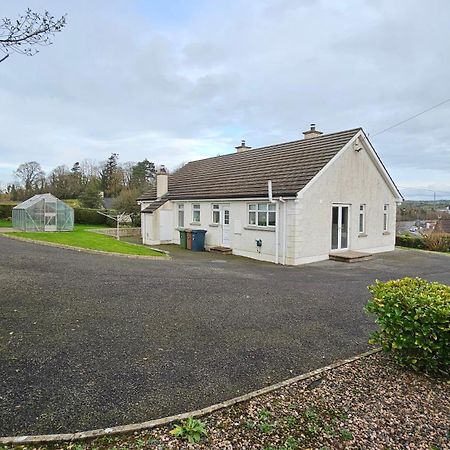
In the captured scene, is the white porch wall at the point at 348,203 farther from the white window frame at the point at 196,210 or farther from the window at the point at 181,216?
the window at the point at 181,216

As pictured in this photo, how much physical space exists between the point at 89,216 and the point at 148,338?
35144mm

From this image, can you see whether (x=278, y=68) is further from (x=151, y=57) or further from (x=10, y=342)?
(x=10, y=342)

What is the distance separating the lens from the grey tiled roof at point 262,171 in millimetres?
15828

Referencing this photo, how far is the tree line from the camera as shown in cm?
4962

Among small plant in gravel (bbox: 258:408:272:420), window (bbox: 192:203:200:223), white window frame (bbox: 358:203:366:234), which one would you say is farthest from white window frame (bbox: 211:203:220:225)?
small plant in gravel (bbox: 258:408:272:420)

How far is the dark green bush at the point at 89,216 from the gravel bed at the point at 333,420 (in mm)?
36703

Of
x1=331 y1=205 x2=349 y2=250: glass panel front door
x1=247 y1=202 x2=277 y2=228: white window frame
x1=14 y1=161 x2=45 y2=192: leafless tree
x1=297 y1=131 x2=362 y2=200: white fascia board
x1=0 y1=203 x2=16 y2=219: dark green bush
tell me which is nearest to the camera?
x1=297 y1=131 x2=362 y2=200: white fascia board

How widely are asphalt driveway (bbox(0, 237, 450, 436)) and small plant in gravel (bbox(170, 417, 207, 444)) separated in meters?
0.37

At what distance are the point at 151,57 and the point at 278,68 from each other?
663 cm

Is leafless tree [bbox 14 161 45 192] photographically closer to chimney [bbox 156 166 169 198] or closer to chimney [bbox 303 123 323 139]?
chimney [bbox 156 166 169 198]

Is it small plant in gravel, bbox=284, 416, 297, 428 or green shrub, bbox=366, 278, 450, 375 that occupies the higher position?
green shrub, bbox=366, 278, 450, 375

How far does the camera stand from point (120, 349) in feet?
16.0

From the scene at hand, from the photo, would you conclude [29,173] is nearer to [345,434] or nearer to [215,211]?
[215,211]

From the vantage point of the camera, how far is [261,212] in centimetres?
1641
